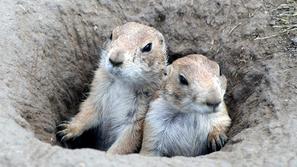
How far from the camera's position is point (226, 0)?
→ 7.85 meters

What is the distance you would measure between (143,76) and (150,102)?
30 cm

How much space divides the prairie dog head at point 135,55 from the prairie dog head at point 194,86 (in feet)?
0.91

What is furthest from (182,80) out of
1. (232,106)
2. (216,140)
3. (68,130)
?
(68,130)

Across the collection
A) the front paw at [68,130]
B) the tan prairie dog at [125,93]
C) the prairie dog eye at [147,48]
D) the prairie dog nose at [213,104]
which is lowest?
the front paw at [68,130]

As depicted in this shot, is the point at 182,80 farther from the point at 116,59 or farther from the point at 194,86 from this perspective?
the point at 116,59

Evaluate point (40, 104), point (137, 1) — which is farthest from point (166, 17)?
point (40, 104)

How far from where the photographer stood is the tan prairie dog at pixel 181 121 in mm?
6250

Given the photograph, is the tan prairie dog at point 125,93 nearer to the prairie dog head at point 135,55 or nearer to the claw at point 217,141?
the prairie dog head at point 135,55

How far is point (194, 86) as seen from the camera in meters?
5.98

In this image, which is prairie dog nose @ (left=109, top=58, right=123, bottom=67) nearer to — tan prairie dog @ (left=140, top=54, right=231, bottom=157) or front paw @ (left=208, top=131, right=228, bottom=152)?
tan prairie dog @ (left=140, top=54, right=231, bottom=157)

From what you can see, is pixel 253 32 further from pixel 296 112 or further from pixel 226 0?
pixel 296 112

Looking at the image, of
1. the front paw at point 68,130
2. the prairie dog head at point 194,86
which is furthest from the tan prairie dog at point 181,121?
the front paw at point 68,130

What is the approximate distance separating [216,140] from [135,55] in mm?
1231

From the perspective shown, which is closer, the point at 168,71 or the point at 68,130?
the point at 168,71
